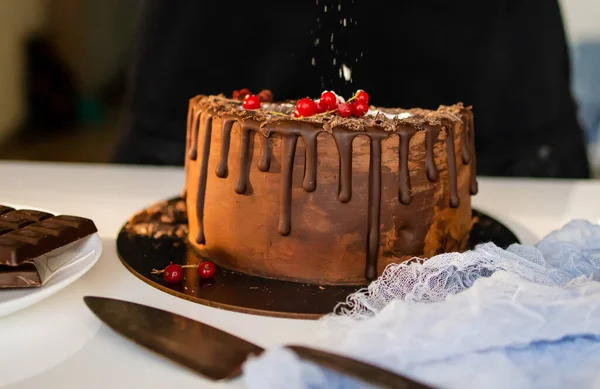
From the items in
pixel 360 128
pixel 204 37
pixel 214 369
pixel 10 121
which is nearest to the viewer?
pixel 214 369

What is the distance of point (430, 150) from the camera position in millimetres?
1018

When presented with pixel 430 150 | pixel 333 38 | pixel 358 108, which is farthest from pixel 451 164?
pixel 333 38

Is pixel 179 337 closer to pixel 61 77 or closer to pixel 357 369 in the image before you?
pixel 357 369

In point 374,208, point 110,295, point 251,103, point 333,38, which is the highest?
point 333,38

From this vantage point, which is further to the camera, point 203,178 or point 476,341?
point 203,178

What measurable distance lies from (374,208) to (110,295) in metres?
0.39

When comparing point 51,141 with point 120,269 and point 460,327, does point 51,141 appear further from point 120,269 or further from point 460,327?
point 460,327

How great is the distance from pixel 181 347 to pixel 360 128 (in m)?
0.40

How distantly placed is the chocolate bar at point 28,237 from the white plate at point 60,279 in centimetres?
1

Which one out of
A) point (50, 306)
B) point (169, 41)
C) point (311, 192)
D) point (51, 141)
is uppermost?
point (169, 41)

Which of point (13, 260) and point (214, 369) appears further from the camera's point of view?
point (13, 260)

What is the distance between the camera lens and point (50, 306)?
3.06ft

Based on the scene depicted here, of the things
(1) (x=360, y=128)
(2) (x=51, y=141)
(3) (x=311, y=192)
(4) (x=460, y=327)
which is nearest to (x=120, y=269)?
(3) (x=311, y=192)

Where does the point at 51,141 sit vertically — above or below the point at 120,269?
below
